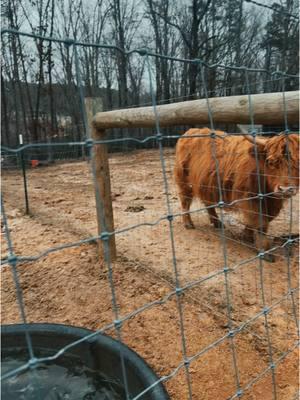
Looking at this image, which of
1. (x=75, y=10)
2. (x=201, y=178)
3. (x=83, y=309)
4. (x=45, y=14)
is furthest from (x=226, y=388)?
(x=75, y=10)

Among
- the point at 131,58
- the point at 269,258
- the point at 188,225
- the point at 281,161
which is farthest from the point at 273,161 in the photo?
the point at 131,58

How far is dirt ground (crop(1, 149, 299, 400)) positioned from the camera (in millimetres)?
2023

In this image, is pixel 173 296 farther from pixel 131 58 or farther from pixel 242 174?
pixel 131 58

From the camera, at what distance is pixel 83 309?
2.54m

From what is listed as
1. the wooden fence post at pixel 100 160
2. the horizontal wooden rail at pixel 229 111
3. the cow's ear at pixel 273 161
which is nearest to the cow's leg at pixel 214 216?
the cow's ear at pixel 273 161

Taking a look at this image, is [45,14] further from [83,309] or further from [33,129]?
[83,309]

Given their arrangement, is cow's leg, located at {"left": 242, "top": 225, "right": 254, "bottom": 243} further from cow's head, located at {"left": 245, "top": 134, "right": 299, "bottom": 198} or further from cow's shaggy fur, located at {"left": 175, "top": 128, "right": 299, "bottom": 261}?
cow's head, located at {"left": 245, "top": 134, "right": 299, "bottom": 198}

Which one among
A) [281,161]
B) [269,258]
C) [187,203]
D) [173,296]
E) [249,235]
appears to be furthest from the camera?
[187,203]

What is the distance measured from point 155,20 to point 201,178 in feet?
49.1

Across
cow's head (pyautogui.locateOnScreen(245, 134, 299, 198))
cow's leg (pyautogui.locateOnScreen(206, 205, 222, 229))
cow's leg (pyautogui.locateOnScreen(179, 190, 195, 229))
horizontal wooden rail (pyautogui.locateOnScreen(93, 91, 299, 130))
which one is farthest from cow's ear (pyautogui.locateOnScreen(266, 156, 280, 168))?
cow's leg (pyautogui.locateOnScreen(179, 190, 195, 229))

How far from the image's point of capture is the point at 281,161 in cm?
292

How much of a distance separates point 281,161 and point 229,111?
1383 millimetres

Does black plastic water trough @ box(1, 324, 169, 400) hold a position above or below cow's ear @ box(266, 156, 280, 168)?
below

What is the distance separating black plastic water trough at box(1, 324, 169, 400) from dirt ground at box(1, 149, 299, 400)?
0.31 m
